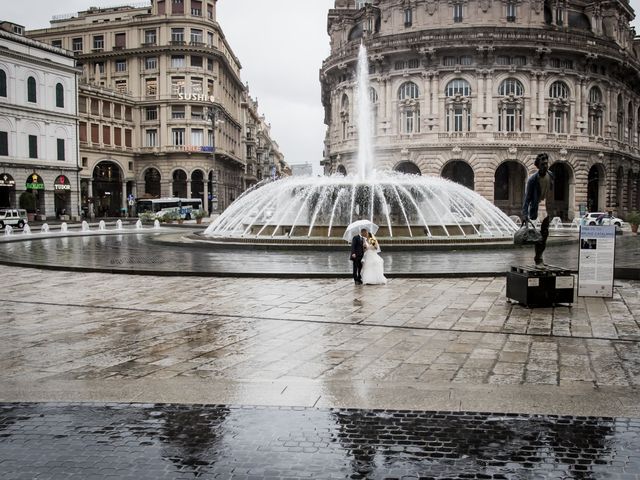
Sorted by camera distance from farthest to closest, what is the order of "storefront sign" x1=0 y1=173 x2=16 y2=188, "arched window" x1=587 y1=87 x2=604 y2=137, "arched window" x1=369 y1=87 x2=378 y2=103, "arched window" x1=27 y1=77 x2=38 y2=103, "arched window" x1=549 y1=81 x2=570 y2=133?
"arched window" x1=369 y1=87 x2=378 y2=103 → "arched window" x1=587 y1=87 x2=604 y2=137 → "arched window" x1=549 y1=81 x2=570 y2=133 → "arched window" x1=27 y1=77 x2=38 y2=103 → "storefront sign" x1=0 y1=173 x2=16 y2=188

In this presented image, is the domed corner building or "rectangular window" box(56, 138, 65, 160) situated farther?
"rectangular window" box(56, 138, 65, 160)

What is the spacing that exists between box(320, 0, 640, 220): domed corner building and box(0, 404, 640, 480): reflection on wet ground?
48.8 meters

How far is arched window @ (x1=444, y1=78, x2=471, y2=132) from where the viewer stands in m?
53.1

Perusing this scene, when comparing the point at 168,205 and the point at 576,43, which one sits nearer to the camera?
the point at 576,43

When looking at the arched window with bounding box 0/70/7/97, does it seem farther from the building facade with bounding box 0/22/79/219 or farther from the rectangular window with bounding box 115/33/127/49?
the rectangular window with bounding box 115/33/127/49

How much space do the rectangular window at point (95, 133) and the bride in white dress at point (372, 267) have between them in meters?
59.2

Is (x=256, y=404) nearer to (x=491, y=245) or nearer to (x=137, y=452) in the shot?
(x=137, y=452)

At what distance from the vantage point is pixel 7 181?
5047 centimetres

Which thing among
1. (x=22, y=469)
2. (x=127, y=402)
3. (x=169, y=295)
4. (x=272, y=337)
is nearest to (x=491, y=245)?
(x=169, y=295)

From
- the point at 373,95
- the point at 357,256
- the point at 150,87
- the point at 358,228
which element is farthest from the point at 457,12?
the point at 357,256

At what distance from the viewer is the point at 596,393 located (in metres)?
5.98

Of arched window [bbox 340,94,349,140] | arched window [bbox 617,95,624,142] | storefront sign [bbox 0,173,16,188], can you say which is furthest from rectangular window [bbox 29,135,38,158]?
arched window [bbox 617,95,624,142]

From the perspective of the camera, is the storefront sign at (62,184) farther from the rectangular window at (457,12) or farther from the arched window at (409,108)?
the rectangular window at (457,12)

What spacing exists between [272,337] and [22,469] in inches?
176
